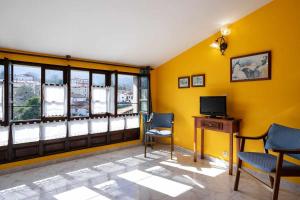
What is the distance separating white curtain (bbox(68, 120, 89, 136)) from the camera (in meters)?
3.69

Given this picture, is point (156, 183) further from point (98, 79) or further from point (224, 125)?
point (98, 79)

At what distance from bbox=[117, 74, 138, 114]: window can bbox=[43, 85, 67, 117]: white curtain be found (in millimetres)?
1197

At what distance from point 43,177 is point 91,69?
2114mm

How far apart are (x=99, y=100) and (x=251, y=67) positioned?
292cm

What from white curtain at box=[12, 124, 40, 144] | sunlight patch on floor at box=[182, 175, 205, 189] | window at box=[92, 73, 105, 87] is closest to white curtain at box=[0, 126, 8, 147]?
white curtain at box=[12, 124, 40, 144]

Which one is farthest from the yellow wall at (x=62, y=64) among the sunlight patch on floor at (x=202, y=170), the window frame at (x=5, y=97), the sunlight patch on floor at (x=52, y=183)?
the sunlight patch on floor at (x=202, y=170)

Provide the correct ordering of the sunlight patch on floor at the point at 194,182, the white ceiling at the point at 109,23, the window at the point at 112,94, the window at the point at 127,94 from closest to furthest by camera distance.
A: the white ceiling at the point at 109,23 < the sunlight patch on floor at the point at 194,182 < the window at the point at 112,94 < the window at the point at 127,94

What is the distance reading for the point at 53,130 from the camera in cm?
347

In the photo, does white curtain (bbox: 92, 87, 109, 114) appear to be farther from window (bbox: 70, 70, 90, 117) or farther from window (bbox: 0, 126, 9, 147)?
window (bbox: 0, 126, 9, 147)

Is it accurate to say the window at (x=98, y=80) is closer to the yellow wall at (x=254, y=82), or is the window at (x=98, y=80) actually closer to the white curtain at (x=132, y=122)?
the white curtain at (x=132, y=122)

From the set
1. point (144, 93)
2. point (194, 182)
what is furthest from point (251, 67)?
point (144, 93)

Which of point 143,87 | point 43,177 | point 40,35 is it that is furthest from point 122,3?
point 43,177

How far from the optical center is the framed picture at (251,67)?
2.81 metres

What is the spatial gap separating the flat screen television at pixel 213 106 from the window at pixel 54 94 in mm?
2565
